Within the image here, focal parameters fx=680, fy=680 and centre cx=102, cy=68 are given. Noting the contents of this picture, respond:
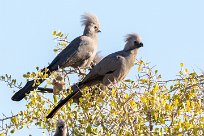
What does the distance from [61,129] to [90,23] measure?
5.39 meters

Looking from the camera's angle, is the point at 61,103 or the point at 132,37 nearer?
the point at 61,103

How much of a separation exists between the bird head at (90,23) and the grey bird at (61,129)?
5.10 meters

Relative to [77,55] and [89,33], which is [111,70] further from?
[89,33]

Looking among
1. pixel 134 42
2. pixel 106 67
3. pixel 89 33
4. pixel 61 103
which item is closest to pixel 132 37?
pixel 134 42

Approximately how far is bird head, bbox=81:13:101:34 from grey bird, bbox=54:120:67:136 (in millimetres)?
5096

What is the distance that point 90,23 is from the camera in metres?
13.9

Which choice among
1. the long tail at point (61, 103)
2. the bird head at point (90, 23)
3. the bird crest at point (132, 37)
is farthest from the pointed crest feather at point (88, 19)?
the long tail at point (61, 103)

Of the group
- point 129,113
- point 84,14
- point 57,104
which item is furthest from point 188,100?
point 84,14

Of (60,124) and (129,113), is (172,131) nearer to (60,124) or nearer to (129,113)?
(129,113)

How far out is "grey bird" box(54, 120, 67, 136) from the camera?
8.79 m

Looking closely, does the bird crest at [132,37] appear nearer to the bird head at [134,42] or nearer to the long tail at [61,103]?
the bird head at [134,42]

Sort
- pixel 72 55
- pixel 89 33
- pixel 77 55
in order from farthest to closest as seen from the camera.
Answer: pixel 89 33 < pixel 77 55 < pixel 72 55

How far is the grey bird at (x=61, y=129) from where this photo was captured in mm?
8789

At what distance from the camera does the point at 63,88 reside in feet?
34.3
